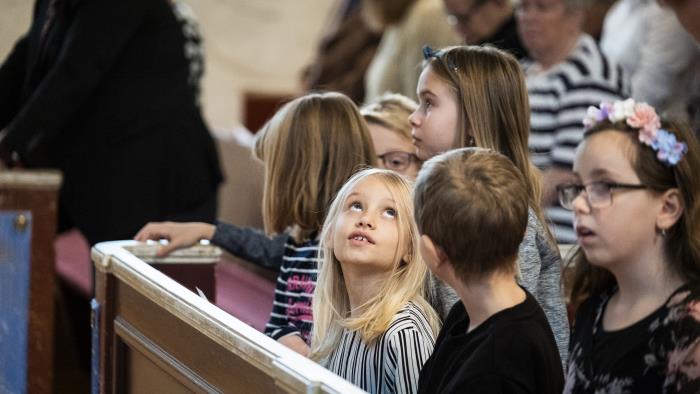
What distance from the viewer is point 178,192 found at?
16.3 feet

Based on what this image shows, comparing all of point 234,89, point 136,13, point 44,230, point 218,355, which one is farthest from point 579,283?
point 234,89

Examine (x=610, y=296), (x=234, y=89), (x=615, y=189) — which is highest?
(x=615, y=189)

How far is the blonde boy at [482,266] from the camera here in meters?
2.23

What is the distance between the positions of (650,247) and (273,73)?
357 inches

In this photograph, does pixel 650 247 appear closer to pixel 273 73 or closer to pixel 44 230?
pixel 44 230

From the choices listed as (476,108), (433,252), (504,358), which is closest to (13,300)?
(476,108)

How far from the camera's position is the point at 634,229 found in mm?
2307

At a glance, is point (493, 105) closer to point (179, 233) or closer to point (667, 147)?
point (667, 147)

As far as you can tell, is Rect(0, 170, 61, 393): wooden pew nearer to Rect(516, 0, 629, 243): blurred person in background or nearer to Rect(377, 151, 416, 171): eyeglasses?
Rect(377, 151, 416, 171): eyeglasses

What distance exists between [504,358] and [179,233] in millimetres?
1703

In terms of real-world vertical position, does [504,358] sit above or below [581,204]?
below

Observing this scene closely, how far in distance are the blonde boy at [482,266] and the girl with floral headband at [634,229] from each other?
0.10 m

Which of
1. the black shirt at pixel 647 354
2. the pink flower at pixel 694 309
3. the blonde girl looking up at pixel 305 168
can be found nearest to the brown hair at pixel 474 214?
the black shirt at pixel 647 354

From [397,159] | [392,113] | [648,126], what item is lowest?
[397,159]
